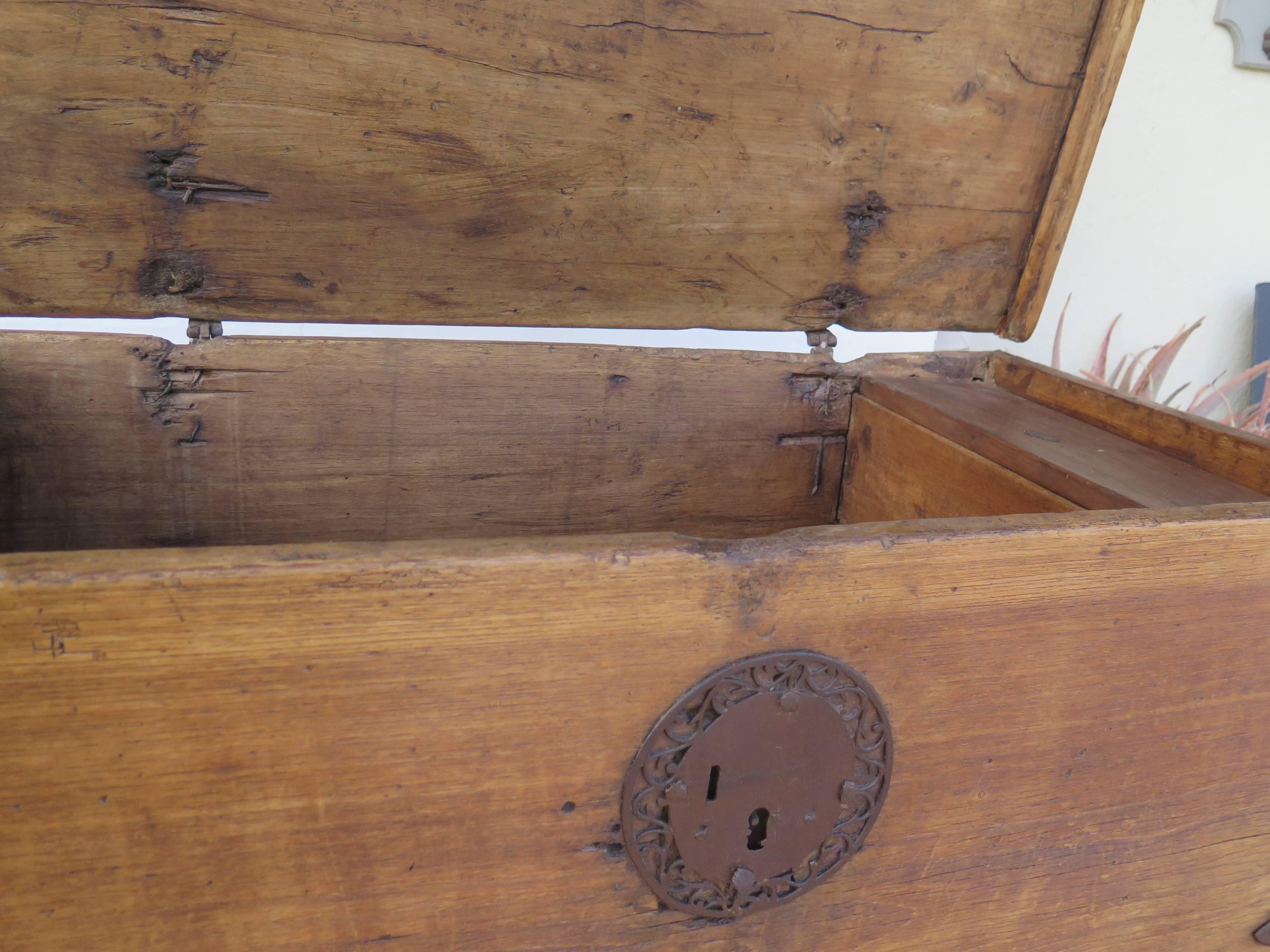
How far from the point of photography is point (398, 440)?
132 centimetres

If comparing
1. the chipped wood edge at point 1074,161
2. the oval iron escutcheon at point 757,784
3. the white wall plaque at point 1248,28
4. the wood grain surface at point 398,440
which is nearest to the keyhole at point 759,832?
the oval iron escutcheon at point 757,784

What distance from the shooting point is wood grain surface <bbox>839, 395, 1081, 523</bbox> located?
1.13 m

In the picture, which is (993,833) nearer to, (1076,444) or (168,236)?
(1076,444)

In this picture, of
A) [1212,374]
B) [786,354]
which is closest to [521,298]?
[786,354]

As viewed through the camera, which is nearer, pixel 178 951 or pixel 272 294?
pixel 178 951

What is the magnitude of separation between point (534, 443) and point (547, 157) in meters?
0.41

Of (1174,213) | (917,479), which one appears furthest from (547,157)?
(1174,213)

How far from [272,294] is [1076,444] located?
108cm

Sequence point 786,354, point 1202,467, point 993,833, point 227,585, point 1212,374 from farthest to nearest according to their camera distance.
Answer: point 1212,374
point 786,354
point 1202,467
point 993,833
point 227,585

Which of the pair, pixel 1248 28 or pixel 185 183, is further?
pixel 1248 28

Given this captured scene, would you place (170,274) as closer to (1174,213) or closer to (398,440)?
(398,440)

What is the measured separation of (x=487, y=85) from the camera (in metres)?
1.16

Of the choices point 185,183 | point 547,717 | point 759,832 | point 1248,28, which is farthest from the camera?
point 1248,28

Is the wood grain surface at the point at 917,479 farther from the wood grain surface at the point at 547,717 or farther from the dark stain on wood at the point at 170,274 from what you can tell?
the dark stain on wood at the point at 170,274
